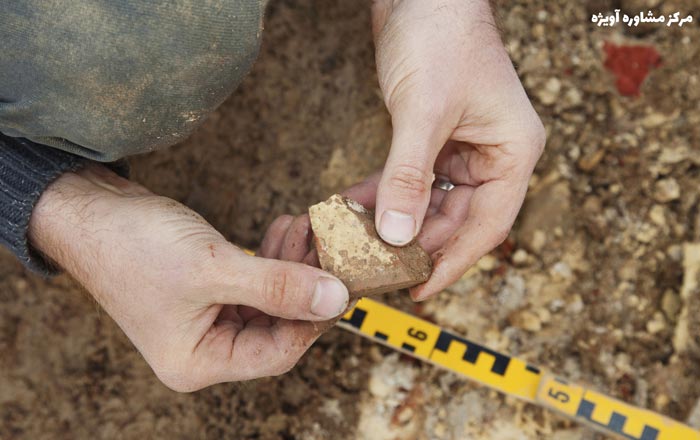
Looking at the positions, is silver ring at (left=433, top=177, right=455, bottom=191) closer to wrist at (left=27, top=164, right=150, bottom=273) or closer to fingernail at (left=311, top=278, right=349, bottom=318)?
fingernail at (left=311, top=278, right=349, bottom=318)

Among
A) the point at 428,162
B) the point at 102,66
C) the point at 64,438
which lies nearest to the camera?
the point at 102,66

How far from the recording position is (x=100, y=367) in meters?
2.40

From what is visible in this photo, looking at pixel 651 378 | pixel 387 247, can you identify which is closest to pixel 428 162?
pixel 387 247

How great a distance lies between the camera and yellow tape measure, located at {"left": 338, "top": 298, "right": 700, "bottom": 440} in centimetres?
226

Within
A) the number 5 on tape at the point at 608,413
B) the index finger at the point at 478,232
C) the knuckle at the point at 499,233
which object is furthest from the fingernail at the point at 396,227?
the number 5 on tape at the point at 608,413

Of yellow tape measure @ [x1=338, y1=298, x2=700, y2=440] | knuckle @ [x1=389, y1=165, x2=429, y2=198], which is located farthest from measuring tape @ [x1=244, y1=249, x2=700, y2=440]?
knuckle @ [x1=389, y1=165, x2=429, y2=198]

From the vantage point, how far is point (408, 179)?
1.71 metres

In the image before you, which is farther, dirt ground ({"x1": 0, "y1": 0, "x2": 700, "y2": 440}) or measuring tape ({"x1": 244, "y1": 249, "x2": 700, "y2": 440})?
dirt ground ({"x1": 0, "y1": 0, "x2": 700, "y2": 440})

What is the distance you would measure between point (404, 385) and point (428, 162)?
1.02 metres

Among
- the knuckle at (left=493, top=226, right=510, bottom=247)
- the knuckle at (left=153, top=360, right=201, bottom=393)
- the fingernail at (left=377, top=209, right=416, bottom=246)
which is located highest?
the fingernail at (left=377, top=209, right=416, bottom=246)

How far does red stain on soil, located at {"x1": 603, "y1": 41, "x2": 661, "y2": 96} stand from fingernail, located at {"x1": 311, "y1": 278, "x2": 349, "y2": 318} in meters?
1.59

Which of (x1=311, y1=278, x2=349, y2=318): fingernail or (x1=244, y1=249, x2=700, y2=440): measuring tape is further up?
(x1=311, y1=278, x2=349, y2=318): fingernail

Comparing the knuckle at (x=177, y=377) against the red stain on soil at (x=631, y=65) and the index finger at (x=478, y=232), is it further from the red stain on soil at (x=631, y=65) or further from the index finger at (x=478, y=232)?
the red stain on soil at (x=631, y=65)

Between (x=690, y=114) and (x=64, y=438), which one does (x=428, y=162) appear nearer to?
(x=690, y=114)
